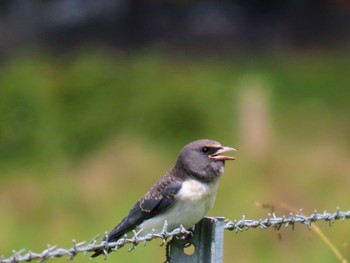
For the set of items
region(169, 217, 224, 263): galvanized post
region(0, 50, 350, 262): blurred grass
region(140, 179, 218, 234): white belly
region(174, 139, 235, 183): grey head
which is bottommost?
region(169, 217, 224, 263): galvanized post

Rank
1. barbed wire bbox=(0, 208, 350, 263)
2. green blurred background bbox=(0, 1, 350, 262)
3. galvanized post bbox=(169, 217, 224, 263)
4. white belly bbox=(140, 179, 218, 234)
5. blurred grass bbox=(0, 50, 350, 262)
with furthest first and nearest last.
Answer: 1. green blurred background bbox=(0, 1, 350, 262)
2. blurred grass bbox=(0, 50, 350, 262)
3. white belly bbox=(140, 179, 218, 234)
4. galvanized post bbox=(169, 217, 224, 263)
5. barbed wire bbox=(0, 208, 350, 263)

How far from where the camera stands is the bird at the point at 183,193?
24.7ft

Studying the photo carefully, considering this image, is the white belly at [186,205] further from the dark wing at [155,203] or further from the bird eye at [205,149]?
the bird eye at [205,149]

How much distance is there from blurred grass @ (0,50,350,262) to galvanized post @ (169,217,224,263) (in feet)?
18.0

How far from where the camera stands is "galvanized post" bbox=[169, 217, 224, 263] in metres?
6.30

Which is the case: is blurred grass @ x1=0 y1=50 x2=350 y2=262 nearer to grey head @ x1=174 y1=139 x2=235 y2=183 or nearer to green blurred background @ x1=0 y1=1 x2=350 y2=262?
green blurred background @ x1=0 y1=1 x2=350 y2=262

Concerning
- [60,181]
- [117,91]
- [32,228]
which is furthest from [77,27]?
[32,228]

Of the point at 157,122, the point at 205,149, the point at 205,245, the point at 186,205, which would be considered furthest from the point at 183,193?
the point at 157,122

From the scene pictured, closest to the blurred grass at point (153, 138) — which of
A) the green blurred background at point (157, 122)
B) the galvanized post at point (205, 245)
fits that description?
the green blurred background at point (157, 122)

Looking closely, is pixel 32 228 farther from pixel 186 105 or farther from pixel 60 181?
pixel 186 105

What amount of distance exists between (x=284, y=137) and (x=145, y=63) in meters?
5.03

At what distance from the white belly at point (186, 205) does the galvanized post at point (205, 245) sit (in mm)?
931

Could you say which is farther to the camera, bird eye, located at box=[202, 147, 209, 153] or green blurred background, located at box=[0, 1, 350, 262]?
green blurred background, located at box=[0, 1, 350, 262]

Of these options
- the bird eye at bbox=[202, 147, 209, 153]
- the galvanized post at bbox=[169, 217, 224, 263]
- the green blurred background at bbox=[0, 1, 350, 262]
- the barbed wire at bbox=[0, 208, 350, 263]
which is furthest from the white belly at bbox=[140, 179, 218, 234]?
the green blurred background at bbox=[0, 1, 350, 262]
